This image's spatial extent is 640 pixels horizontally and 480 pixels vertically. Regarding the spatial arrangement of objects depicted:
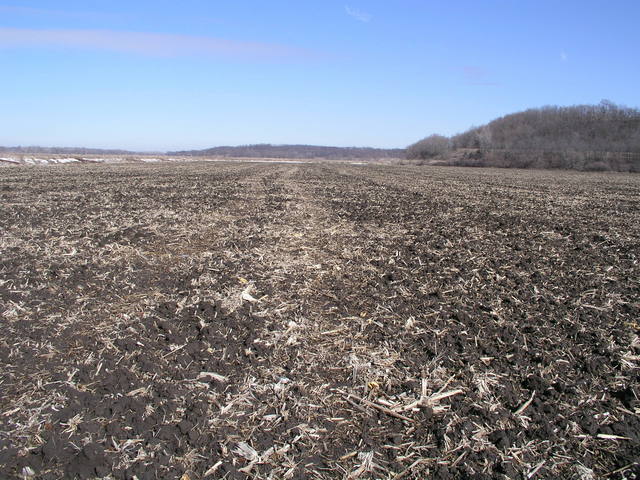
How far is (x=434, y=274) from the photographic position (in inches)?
252

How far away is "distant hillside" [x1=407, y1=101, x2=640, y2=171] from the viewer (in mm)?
73625

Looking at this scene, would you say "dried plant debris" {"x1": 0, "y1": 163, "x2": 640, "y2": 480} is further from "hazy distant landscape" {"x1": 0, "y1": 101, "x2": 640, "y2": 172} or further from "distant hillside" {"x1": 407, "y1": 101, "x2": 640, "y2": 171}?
"distant hillside" {"x1": 407, "y1": 101, "x2": 640, "y2": 171}

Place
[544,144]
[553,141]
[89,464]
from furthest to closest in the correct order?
1. [553,141]
2. [544,144]
3. [89,464]

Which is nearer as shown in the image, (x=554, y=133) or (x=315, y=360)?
(x=315, y=360)

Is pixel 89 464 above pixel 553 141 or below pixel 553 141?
below

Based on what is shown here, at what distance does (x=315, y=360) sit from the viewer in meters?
3.86

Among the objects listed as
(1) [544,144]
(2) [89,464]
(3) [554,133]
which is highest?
(3) [554,133]

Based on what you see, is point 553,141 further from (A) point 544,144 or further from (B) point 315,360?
(B) point 315,360

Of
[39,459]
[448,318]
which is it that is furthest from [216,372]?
[448,318]

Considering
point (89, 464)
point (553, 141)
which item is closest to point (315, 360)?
point (89, 464)

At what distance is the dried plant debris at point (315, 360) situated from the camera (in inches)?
107

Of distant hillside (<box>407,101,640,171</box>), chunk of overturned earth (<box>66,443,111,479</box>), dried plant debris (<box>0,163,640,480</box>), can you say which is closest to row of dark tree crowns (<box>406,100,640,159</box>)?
distant hillside (<box>407,101,640,171</box>)

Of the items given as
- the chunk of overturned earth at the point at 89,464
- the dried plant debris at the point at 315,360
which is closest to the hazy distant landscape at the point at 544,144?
the dried plant debris at the point at 315,360

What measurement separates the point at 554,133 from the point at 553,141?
1211cm
